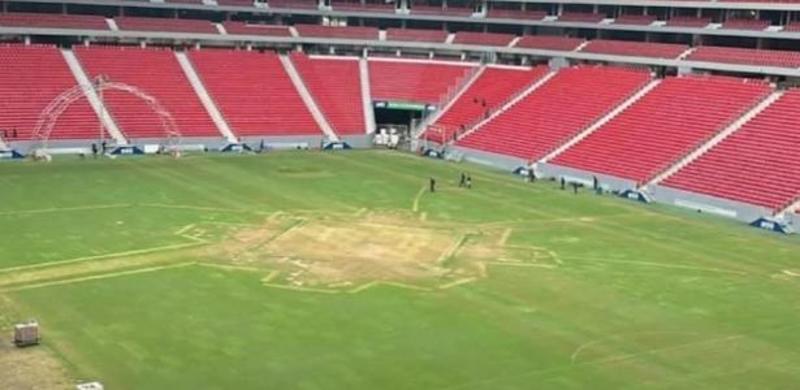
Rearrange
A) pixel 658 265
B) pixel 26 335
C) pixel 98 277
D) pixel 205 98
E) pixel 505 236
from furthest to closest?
pixel 205 98, pixel 505 236, pixel 658 265, pixel 98 277, pixel 26 335

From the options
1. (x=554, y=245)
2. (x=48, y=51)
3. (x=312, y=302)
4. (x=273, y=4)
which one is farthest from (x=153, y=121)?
(x=312, y=302)

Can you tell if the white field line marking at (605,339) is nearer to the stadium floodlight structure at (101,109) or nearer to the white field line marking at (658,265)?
the white field line marking at (658,265)

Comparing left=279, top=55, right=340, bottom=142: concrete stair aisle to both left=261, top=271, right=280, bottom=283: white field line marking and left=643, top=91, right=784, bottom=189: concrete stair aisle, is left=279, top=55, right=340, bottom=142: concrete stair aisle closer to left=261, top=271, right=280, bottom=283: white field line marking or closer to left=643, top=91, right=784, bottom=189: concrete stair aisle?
left=643, top=91, right=784, bottom=189: concrete stair aisle

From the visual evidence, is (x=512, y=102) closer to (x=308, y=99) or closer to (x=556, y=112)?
(x=556, y=112)

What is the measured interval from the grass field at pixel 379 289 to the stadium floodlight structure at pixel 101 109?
1279cm

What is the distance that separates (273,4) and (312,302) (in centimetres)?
6648

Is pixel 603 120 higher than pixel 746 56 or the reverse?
the reverse

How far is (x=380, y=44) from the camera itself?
9775 cm

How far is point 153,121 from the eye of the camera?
7938 cm

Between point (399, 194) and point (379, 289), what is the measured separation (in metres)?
22.8

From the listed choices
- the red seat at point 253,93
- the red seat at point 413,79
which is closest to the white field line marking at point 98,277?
the red seat at point 253,93

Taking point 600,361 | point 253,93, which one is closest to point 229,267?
point 600,361

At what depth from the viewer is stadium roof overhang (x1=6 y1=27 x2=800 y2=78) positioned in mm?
76950

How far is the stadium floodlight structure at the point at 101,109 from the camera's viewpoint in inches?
2913
